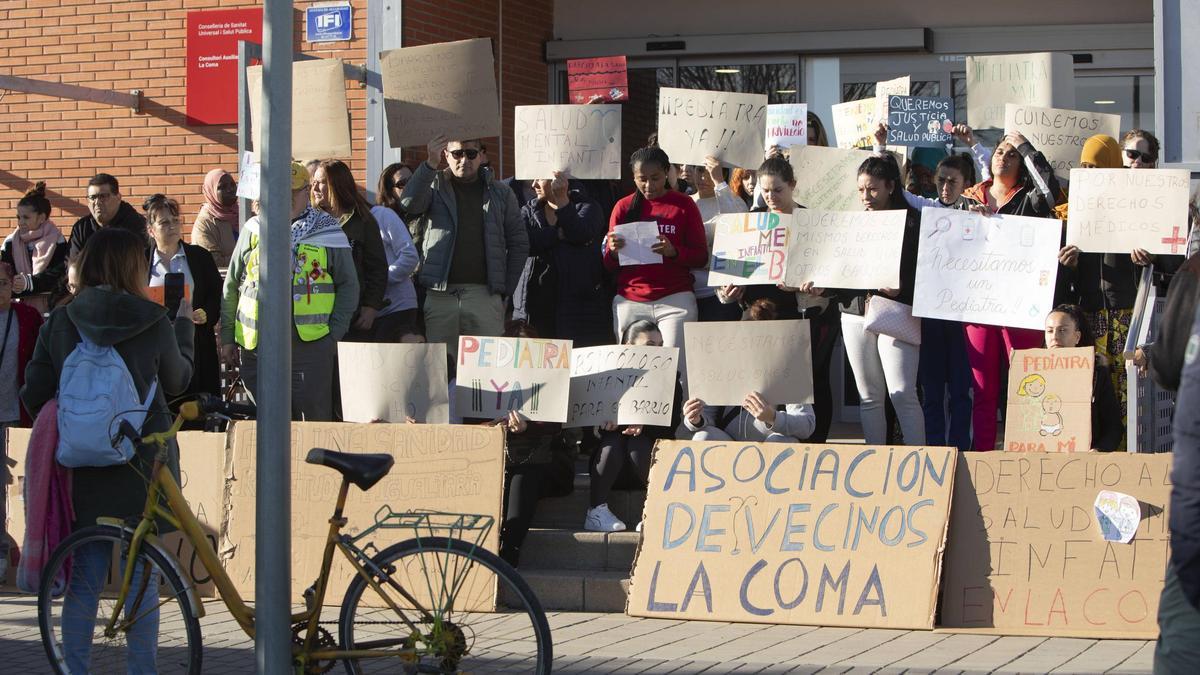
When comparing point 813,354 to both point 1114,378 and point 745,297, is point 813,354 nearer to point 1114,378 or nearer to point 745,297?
point 745,297

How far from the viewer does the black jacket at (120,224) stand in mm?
9234

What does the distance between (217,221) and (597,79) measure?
107 inches

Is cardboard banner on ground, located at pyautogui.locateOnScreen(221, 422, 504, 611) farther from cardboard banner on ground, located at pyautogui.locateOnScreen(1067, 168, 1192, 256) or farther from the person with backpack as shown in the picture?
cardboard banner on ground, located at pyautogui.locateOnScreen(1067, 168, 1192, 256)

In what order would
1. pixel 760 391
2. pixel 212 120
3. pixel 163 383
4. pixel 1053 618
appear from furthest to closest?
pixel 212 120 < pixel 760 391 < pixel 1053 618 < pixel 163 383

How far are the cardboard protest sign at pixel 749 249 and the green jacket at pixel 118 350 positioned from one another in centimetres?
368

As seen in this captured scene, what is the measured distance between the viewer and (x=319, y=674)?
5391 millimetres

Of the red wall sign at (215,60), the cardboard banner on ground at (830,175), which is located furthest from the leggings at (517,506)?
the red wall sign at (215,60)

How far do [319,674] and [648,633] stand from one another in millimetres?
2103

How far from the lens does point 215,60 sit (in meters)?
12.4

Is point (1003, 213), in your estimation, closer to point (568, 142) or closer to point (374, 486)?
point (568, 142)

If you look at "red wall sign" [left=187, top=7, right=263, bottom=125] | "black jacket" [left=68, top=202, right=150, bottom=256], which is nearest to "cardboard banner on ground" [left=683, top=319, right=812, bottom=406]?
"black jacket" [left=68, top=202, right=150, bottom=256]

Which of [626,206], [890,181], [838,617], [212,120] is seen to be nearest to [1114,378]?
[890,181]

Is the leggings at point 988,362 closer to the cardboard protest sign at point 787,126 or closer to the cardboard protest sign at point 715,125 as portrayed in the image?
the cardboard protest sign at point 787,126

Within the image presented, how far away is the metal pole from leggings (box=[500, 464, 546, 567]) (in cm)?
277
